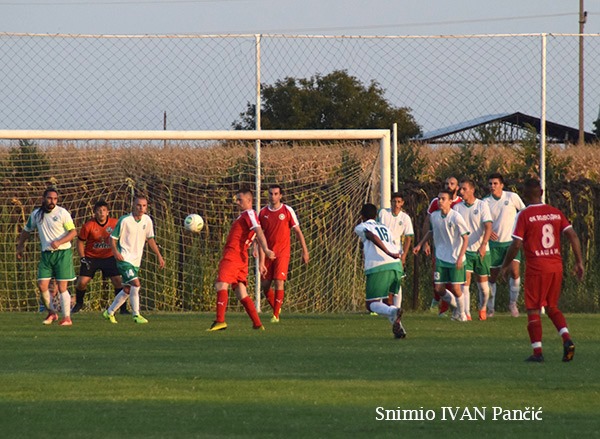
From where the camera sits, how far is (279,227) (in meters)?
18.7

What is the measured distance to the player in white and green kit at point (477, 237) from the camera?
18.4 metres

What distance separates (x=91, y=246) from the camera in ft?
66.0

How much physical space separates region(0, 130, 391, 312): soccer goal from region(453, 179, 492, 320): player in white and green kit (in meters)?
2.71

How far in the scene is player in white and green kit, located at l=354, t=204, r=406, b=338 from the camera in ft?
48.1

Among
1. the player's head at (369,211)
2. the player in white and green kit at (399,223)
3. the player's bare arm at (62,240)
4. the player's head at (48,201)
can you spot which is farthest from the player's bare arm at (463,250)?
the player's head at (48,201)

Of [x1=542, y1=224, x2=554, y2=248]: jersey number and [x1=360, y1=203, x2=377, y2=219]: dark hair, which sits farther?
[x1=360, y1=203, x2=377, y2=219]: dark hair

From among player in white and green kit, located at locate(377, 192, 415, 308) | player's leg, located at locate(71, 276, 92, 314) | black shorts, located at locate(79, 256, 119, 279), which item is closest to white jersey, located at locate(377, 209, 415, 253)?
player in white and green kit, located at locate(377, 192, 415, 308)

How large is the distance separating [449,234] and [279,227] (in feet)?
8.62

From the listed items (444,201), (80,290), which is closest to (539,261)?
(444,201)

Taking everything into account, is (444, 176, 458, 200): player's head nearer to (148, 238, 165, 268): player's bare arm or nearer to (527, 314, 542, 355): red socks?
(148, 238, 165, 268): player's bare arm

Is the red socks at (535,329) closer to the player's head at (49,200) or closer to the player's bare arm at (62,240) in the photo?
the player's bare arm at (62,240)

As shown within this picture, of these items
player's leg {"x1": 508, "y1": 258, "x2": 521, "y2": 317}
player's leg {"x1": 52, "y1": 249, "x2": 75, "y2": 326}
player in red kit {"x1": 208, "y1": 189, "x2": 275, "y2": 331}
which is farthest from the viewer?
player's leg {"x1": 508, "y1": 258, "x2": 521, "y2": 317}

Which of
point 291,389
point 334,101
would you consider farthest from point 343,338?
point 334,101

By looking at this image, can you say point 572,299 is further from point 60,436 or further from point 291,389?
point 60,436
